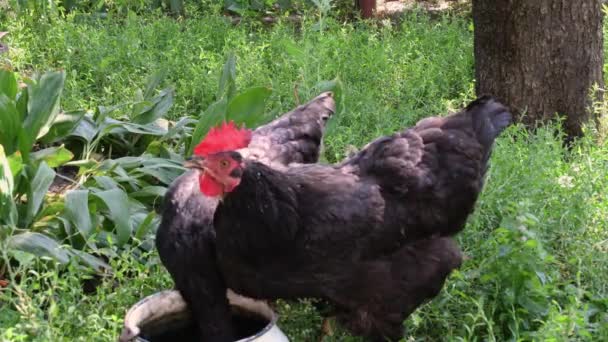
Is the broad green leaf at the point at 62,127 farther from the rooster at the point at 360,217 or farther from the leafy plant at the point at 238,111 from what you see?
the rooster at the point at 360,217

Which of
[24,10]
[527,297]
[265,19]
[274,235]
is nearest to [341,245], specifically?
[274,235]

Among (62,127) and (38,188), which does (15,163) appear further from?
(62,127)

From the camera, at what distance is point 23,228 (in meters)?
4.22

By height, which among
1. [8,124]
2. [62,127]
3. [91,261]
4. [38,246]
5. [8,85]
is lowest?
[91,261]

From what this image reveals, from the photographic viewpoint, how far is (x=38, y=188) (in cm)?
426

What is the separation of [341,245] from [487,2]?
2774mm

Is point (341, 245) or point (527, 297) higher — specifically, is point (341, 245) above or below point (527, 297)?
above

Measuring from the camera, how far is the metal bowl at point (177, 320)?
3.19m

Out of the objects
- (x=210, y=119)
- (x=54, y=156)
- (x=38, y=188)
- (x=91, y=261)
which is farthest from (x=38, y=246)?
(x=210, y=119)

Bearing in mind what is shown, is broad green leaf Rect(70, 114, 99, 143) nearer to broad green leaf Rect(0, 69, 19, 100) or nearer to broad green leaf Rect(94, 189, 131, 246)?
broad green leaf Rect(0, 69, 19, 100)

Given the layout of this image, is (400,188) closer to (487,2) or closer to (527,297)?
(527,297)

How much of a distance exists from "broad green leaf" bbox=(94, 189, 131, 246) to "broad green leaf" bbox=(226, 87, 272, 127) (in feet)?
3.17

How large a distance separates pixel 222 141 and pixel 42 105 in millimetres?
1916

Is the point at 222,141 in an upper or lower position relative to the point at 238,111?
upper
